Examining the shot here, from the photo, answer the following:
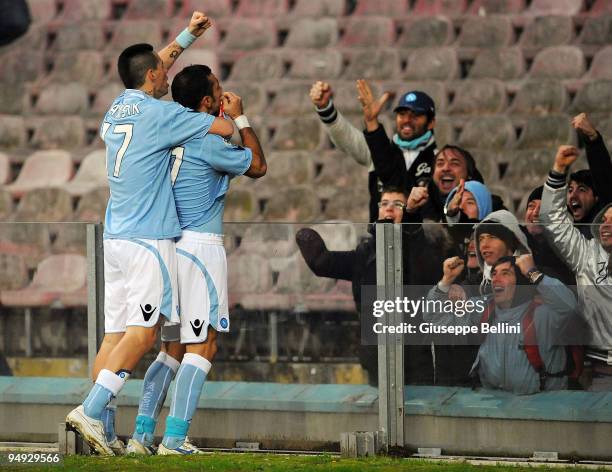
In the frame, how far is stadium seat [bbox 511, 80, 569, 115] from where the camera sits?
520 inches

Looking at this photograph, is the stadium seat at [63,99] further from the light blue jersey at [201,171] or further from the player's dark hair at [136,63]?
the light blue jersey at [201,171]

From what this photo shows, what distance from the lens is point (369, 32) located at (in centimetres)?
1419

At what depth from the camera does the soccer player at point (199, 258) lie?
21.4ft

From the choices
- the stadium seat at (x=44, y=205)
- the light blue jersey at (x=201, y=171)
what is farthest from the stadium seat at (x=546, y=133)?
the light blue jersey at (x=201, y=171)

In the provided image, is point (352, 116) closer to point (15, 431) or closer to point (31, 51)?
point (31, 51)

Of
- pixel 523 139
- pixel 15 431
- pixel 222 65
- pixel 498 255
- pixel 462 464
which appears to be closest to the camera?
pixel 462 464

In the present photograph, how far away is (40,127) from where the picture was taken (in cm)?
1484

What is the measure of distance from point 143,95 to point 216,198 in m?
0.60

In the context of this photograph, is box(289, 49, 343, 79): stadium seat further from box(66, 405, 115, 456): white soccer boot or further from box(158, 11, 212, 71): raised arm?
box(66, 405, 115, 456): white soccer boot

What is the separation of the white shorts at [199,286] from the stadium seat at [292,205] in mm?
6497

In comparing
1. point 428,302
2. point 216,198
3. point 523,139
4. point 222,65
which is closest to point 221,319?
point 216,198

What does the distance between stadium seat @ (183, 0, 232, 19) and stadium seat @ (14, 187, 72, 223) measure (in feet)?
7.88

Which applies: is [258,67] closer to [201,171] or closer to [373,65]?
[373,65]

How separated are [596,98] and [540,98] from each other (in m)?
0.56
